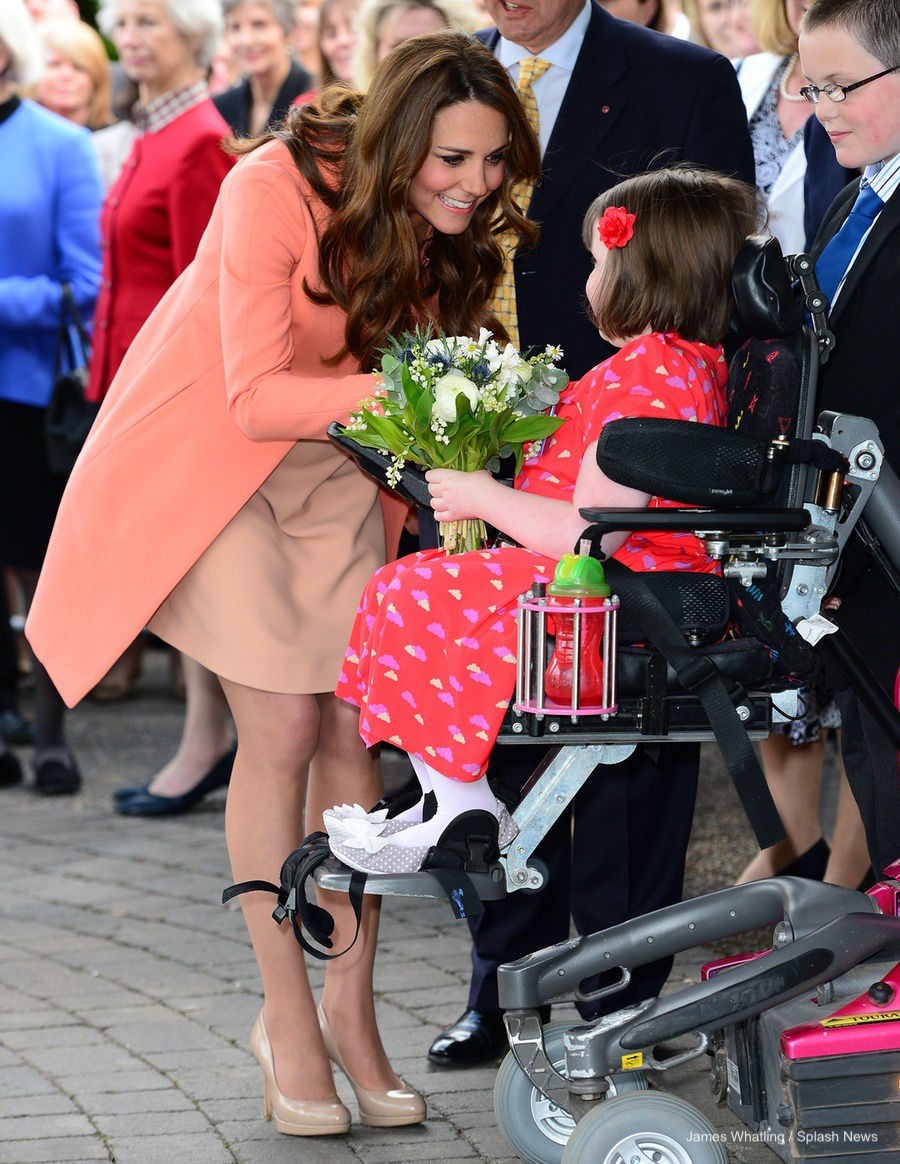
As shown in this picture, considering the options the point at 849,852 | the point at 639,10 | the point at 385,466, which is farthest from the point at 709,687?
the point at 639,10

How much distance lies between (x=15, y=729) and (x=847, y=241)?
14.6 ft

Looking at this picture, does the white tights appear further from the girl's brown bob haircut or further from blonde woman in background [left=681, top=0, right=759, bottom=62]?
blonde woman in background [left=681, top=0, right=759, bottom=62]

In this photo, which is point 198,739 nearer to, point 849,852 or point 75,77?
point 849,852

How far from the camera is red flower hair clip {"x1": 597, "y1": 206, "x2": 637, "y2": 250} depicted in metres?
2.62

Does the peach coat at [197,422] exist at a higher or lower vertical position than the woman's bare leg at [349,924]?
higher

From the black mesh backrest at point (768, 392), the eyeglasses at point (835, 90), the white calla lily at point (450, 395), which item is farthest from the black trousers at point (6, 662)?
the eyeglasses at point (835, 90)

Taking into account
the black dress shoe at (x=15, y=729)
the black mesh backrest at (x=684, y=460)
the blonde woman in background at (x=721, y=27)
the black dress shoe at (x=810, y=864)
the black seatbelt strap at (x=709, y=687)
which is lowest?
the black dress shoe at (x=15, y=729)

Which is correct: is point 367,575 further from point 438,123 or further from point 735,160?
point 735,160

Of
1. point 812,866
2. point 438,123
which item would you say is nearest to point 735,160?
point 438,123

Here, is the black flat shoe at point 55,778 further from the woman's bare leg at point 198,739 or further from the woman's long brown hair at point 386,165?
the woman's long brown hair at point 386,165

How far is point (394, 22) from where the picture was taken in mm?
4629

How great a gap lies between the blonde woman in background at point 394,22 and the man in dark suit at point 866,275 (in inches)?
83.7

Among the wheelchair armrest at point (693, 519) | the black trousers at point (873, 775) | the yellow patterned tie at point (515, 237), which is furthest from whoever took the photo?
the yellow patterned tie at point (515, 237)

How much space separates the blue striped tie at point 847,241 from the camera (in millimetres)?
2771
